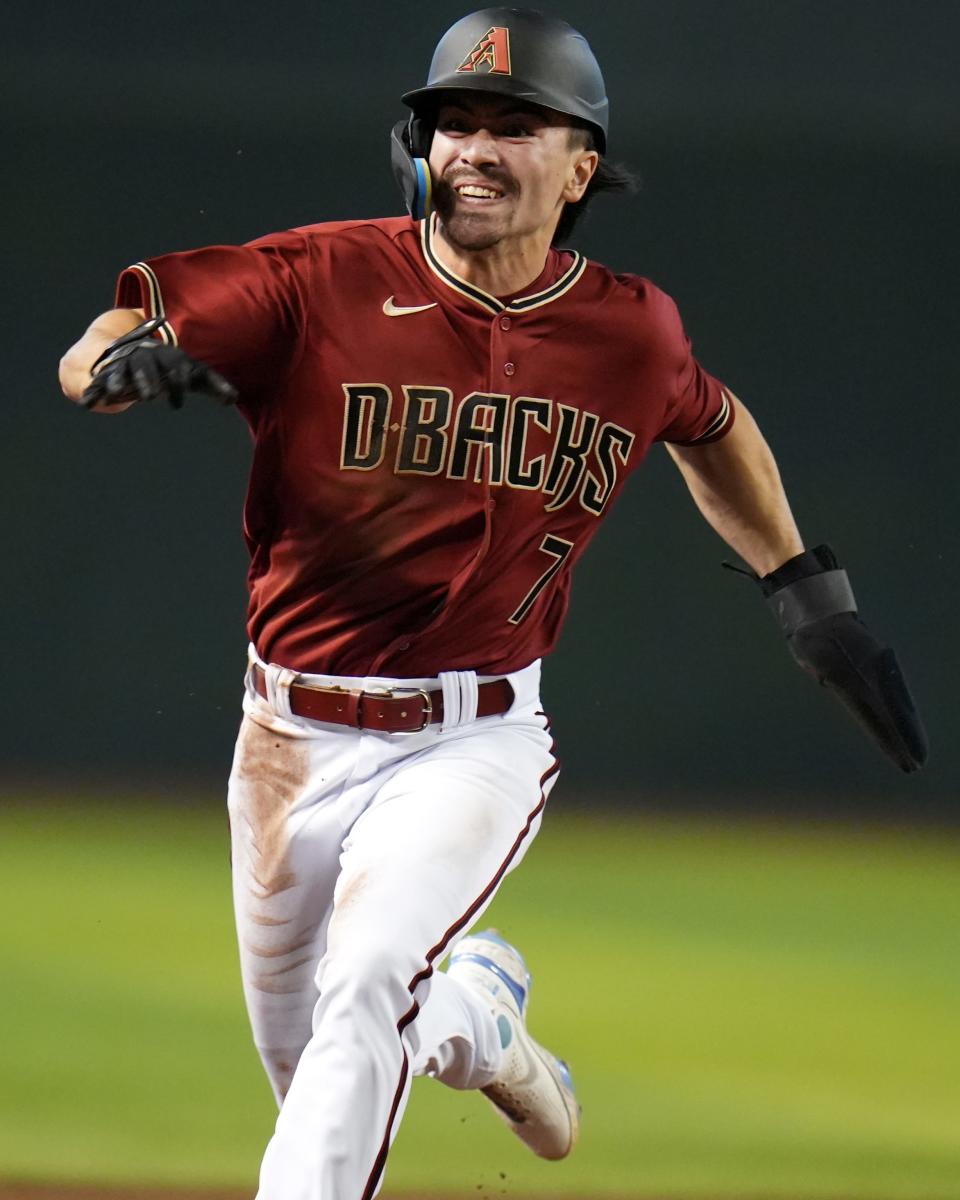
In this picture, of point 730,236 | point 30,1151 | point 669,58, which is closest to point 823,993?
point 30,1151

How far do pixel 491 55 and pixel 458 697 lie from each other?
1028mm

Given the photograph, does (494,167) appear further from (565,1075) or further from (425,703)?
(565,1075)

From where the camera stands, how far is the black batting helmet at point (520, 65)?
2.99 m

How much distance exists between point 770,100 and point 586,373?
13.1 ft

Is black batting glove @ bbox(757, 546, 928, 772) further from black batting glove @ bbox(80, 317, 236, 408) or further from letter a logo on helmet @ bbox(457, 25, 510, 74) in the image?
black batting glove @ bbox(80, 317, 236, 408)

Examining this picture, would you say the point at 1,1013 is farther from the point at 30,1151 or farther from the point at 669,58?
the point at 669,58

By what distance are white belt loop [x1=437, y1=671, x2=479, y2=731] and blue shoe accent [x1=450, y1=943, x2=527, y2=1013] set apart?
2.57 ft

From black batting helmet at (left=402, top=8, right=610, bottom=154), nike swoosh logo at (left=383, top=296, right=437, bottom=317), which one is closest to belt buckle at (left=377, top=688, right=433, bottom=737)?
nike swoosh logo at (left=383, top=296, right=437, bottom=317)

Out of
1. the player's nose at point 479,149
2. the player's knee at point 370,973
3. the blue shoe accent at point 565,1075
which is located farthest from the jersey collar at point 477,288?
the blue shoe accent at point 565,1075

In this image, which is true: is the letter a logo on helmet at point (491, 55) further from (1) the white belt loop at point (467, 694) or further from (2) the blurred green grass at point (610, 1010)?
(2) the blurred green grass at point (610, 1010)

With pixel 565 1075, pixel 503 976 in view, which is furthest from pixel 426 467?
Result: pixel 565 1075

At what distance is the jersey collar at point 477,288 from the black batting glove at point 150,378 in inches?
24.4

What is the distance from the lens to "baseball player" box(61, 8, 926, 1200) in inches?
116

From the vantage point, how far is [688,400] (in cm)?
329
